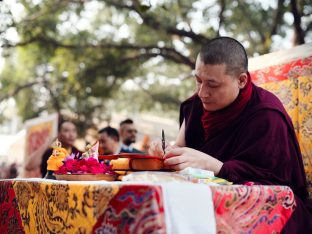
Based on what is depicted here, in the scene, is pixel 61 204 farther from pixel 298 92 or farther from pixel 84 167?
pixel 298 92

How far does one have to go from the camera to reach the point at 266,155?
2.30m

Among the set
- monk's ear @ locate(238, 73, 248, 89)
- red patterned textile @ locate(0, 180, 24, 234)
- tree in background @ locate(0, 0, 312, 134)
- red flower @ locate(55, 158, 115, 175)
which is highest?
tree in background @ locate(0, 0, 312, 134)

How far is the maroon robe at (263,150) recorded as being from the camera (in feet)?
7.41

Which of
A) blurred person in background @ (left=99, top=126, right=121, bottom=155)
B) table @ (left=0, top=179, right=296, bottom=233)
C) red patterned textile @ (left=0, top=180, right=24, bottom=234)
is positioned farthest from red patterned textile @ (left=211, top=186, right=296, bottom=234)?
blurred person in background @ (left=99, top=126, right=121, bottom=155)

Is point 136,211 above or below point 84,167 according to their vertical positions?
below

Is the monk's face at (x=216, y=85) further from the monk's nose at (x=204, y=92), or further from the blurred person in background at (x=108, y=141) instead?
the blurred person in background at (x=108, y=141)

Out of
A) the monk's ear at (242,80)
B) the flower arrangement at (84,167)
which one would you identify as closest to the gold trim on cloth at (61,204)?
the flower arrangement at (84,167)

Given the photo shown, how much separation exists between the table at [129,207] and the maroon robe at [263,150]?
237mm

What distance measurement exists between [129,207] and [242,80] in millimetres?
A: 1204

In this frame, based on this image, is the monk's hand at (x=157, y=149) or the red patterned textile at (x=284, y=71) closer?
the monk's hand at (x=157, y=149)

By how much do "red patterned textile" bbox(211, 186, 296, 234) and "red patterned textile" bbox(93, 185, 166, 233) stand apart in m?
0.29

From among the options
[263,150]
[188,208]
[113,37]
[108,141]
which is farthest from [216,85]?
[113,37]

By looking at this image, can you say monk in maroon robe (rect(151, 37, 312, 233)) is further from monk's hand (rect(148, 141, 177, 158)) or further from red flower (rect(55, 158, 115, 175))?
red flower (rect(55, 158, 115, 175))

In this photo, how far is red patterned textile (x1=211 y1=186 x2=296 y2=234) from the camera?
186 cm
